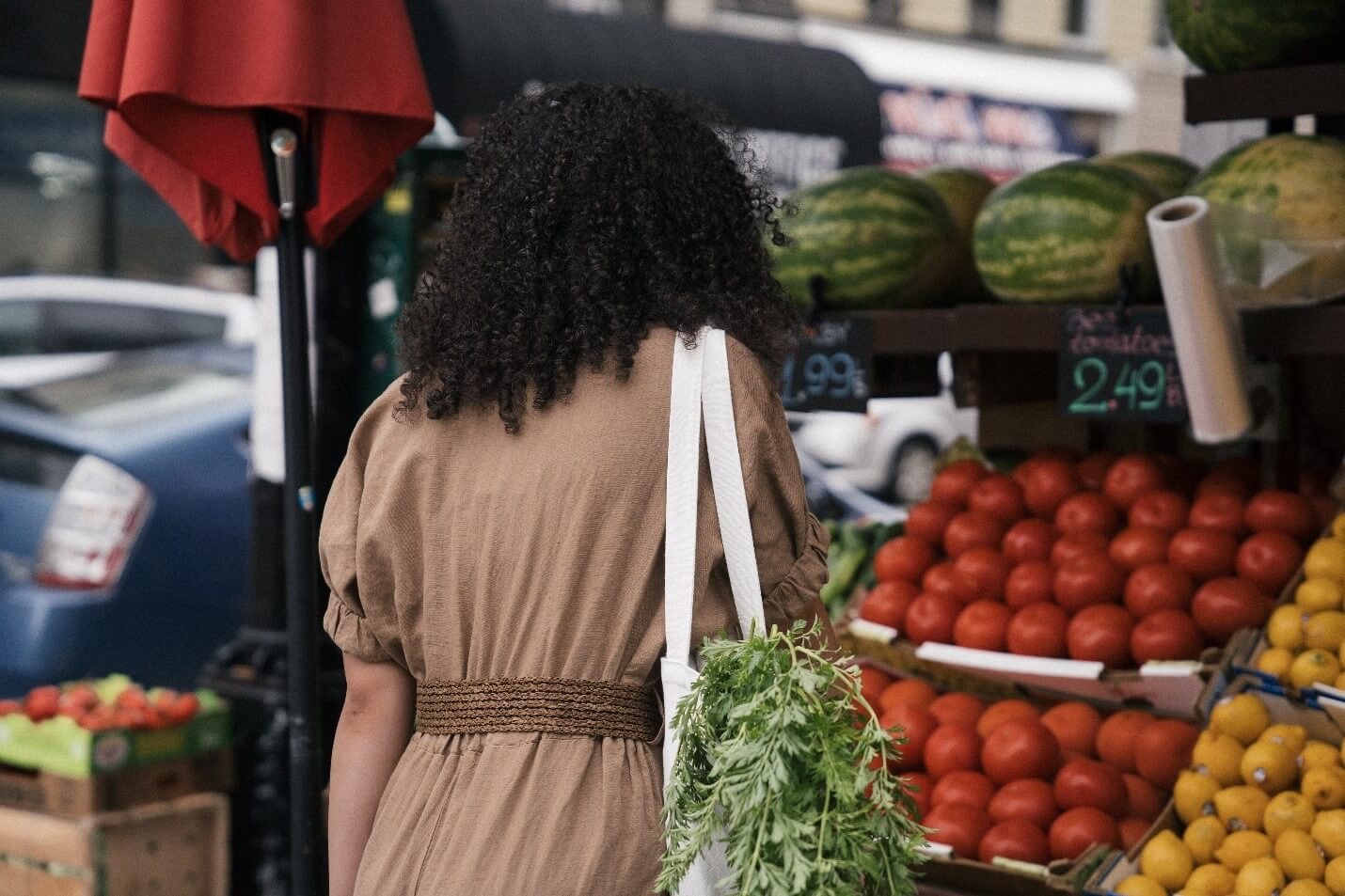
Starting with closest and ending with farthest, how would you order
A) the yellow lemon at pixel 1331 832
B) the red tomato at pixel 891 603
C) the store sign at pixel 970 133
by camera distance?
the yellow lemon at pixel 1331 832 → the red tomato at pixel 891 603 → the store sign at pixel 970 133

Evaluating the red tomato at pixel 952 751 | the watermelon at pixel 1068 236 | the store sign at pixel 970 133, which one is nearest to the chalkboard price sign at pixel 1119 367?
the watermelon at pixel 1068 236

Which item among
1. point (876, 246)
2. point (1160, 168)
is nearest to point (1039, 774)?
point (876, 246)

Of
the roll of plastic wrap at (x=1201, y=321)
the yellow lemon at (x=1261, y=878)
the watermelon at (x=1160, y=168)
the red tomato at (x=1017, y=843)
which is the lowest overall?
the red tomato at (x=1017, y=843)

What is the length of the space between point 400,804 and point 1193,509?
7.64 feet

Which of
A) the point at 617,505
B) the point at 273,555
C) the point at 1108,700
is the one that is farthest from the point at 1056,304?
the point at 273,555

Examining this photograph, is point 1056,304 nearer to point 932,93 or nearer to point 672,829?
point 672,829

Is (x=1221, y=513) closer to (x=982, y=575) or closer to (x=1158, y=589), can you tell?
(x=1158, y=589)

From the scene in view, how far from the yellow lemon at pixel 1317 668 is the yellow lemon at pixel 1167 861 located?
41cm

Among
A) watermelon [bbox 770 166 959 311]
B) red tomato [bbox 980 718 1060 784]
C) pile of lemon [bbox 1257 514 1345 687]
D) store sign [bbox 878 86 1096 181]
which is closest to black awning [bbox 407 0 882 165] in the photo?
store sign [bbox 878 86 1096 181]

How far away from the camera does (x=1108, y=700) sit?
3.62 metres

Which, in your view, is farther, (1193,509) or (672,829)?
(1193,509)

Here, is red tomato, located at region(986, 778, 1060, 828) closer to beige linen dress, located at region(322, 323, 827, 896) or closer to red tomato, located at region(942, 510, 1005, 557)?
red tomato, located at region(942, 510, 1005, 557)

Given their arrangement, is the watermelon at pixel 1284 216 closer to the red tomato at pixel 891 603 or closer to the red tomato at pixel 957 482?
the red tomato at pixel 957 482

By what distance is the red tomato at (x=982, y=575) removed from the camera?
379cm
